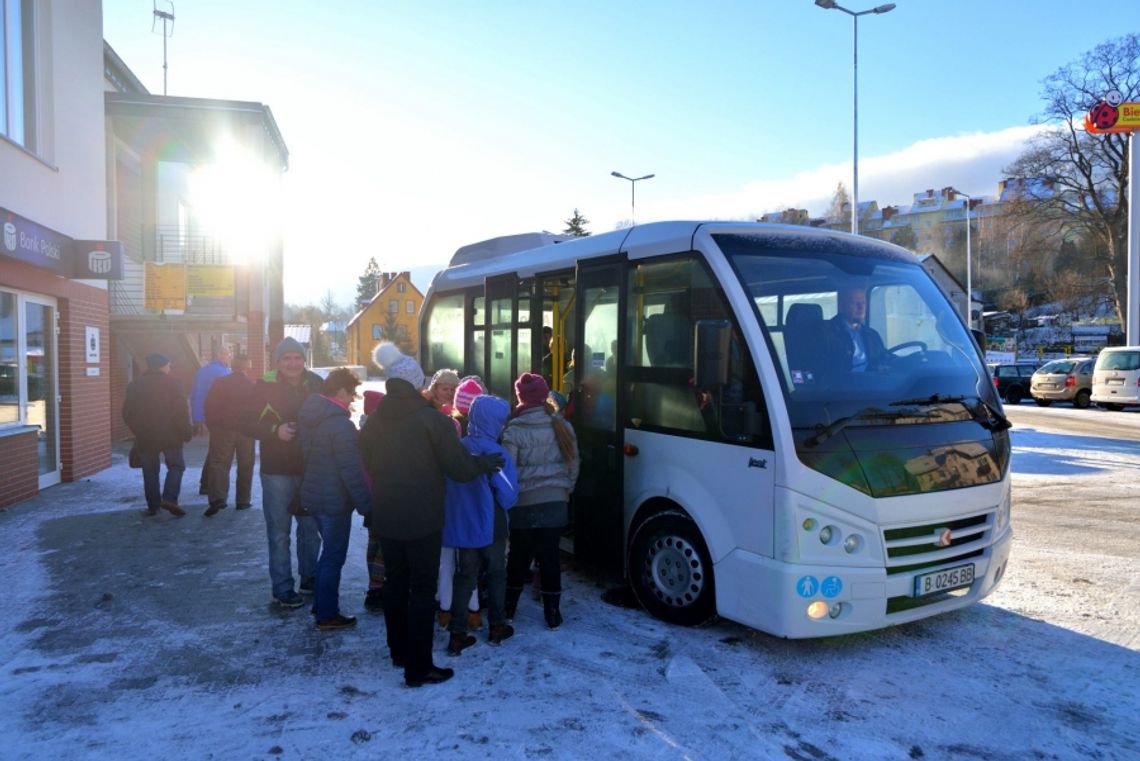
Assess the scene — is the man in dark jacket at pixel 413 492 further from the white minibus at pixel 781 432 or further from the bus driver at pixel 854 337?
the bus driver at pixel 854 337

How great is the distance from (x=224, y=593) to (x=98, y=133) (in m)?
9.04

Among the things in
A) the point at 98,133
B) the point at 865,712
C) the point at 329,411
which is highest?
the point at 98,133

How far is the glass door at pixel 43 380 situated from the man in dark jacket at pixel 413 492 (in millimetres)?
7932

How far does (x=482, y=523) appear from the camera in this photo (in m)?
4.71

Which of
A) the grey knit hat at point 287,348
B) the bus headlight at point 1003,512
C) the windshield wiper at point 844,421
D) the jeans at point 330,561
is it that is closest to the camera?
the windshield wiper at point 844,421

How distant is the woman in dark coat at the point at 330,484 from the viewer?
16.4 ft

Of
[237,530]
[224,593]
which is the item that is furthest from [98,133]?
[224,593]

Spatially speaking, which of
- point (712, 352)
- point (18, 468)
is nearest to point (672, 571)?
point (712, 352)

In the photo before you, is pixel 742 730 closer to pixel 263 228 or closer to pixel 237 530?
→ pixel 237 530

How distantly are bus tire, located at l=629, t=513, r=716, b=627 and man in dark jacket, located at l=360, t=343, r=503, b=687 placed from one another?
1512 millimetres

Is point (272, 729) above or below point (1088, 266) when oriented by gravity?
below

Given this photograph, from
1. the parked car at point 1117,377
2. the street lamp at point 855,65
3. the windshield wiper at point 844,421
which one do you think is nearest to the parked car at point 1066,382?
the parked car at point 1117,377

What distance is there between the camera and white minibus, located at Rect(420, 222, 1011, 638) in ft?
14.2

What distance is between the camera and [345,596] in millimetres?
5957
